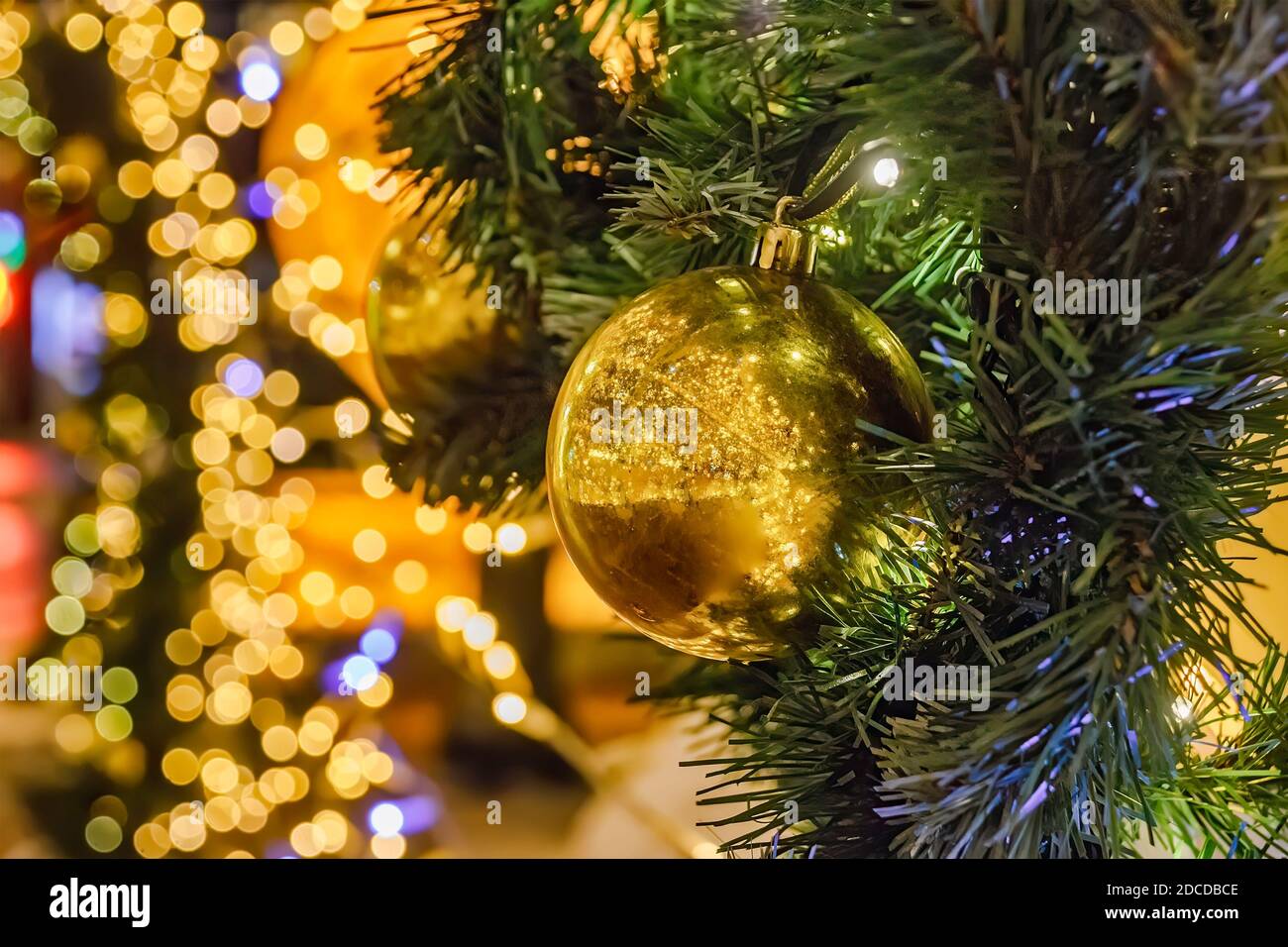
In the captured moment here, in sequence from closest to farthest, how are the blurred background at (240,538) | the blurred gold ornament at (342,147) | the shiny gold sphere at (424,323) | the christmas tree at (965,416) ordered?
the christmas tree at (965,416) → the shiny gold sphere at (424,323) → the blurred gold ornament at (342,147) → the blurred background at (240,538)

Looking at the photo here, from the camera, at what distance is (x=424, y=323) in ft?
1.96

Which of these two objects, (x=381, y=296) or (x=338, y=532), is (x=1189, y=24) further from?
(x=338, y=532)

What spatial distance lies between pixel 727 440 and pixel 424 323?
0.94 feet

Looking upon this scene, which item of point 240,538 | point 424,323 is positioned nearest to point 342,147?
point 240,538

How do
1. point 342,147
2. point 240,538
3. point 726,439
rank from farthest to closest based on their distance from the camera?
1. point 240,538
2. point 342,147
3. point 726,439

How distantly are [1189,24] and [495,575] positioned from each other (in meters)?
1.25

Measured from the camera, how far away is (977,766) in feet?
1.15

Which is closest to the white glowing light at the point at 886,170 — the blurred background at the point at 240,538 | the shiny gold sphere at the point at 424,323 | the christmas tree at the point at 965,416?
the christmas tree at the point at 965,416

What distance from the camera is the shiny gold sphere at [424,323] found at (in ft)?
1.92

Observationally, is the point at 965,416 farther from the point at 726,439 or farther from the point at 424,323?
the point at 424,323

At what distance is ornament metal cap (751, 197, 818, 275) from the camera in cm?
42

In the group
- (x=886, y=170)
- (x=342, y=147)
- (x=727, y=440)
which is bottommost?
(x=727, y=440)

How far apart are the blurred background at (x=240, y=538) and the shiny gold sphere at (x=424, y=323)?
0.54m

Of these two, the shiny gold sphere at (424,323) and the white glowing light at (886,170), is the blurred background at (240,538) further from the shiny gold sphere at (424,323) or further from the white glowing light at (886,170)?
the white glowing light at (886,170)
